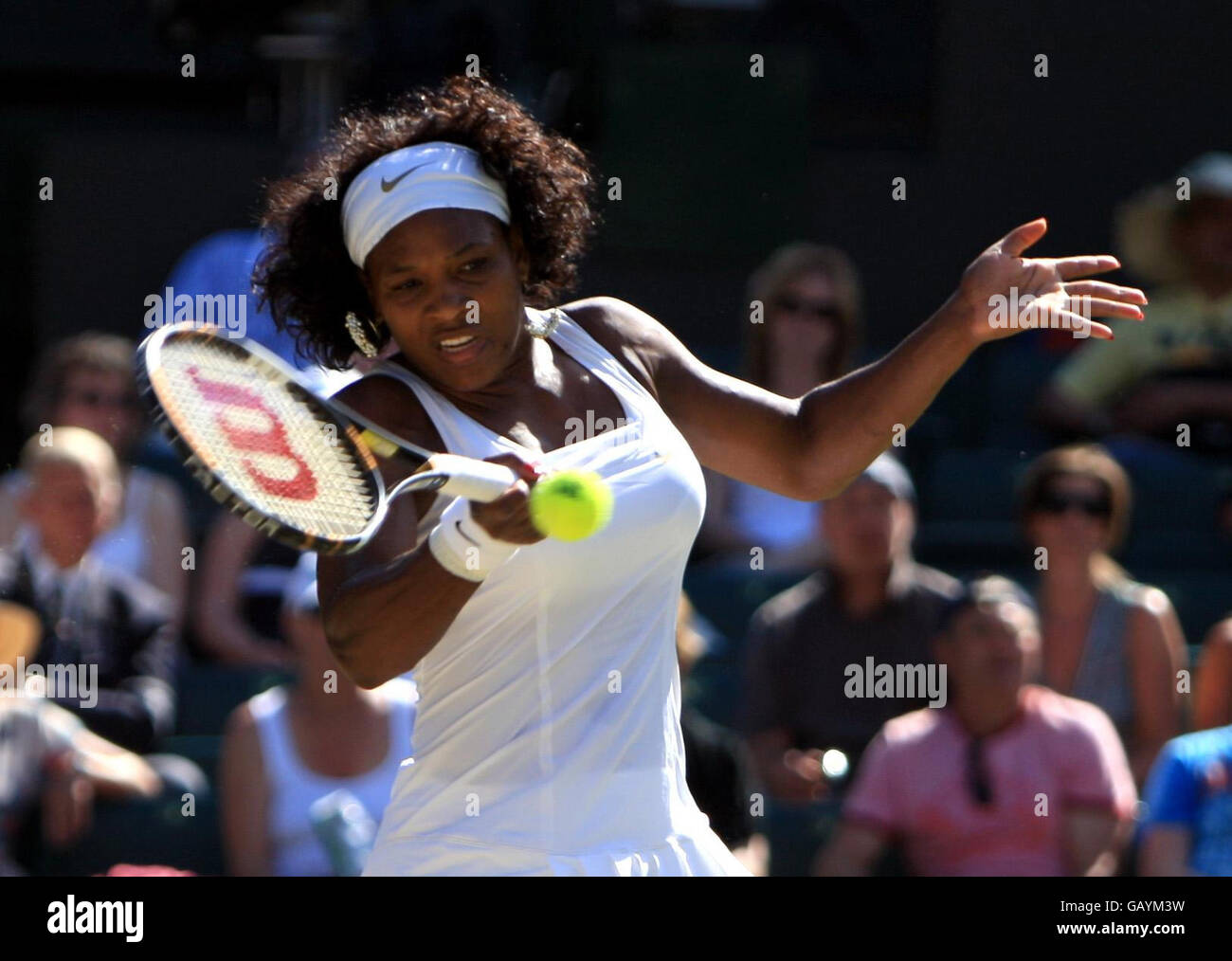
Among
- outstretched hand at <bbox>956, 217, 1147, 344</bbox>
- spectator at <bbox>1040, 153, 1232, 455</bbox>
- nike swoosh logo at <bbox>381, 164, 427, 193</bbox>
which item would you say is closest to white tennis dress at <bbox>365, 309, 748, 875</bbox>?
nike swoosh logo at <bbox>381, 164, 427, 193</bbox>

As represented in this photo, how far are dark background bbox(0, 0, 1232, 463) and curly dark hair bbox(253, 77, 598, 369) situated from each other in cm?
254

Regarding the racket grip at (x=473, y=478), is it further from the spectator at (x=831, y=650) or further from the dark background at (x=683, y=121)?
the dark background at (x=683, y=121)

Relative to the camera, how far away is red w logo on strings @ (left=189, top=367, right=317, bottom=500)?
1.92 m

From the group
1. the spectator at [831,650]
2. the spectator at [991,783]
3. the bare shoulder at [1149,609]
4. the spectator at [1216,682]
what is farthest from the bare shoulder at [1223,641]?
the spectator at [831,650]

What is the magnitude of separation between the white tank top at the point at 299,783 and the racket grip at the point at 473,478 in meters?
1.52

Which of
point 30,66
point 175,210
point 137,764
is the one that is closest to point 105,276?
point 175,210

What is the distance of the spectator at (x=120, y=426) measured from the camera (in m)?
3.84

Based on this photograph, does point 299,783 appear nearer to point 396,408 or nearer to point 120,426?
point 120,426

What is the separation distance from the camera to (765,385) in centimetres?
412
